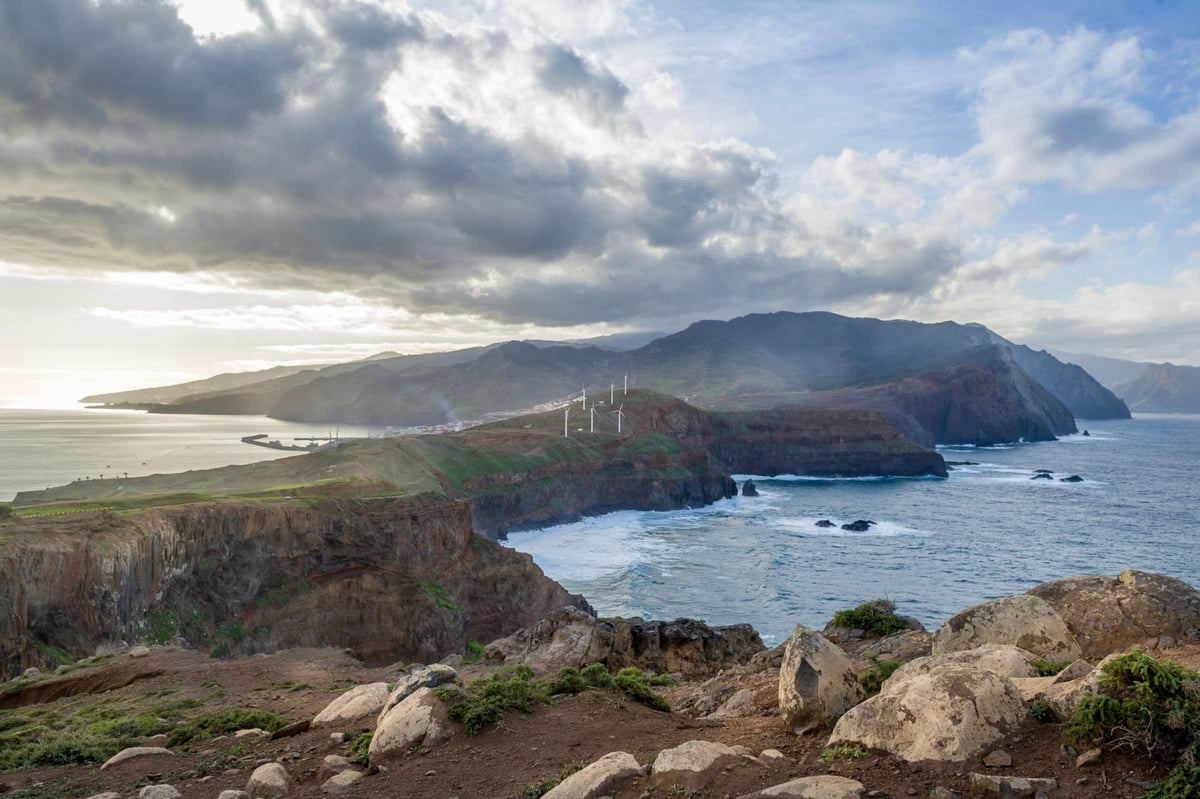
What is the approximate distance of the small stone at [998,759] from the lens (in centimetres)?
712

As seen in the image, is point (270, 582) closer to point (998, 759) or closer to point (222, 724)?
point (222, 724)

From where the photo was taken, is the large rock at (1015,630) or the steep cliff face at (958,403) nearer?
the large rock at (1015,630)

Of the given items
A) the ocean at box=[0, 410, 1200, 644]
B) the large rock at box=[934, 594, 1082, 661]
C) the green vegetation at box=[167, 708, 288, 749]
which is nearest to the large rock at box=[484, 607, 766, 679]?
the green vegetation at box=[167, 708, 288, 749]

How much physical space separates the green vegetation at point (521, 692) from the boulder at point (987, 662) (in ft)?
16.5

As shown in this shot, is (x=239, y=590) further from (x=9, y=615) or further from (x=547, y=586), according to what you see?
(x=547, y=586)

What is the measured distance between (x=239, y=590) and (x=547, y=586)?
860 inches

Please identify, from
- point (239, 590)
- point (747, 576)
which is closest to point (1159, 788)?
point (239, 590)

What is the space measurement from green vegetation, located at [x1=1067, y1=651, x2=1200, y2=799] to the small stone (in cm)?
76

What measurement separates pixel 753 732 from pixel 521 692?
4.05m

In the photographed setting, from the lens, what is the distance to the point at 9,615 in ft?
81.3

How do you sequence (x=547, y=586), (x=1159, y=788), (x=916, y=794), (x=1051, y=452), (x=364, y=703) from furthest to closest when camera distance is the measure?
(x=1051, y=452) < (x=547, y=586) < (x=364, y=703) < (x=916, y=794) < (x=1159, y=788)

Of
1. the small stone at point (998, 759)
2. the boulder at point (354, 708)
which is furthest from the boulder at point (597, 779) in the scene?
the boulder at point (354, 708)

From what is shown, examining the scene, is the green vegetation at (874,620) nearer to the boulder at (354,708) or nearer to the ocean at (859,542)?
the boulder at (354,708)

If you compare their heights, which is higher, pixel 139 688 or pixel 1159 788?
pixel 1159 788
